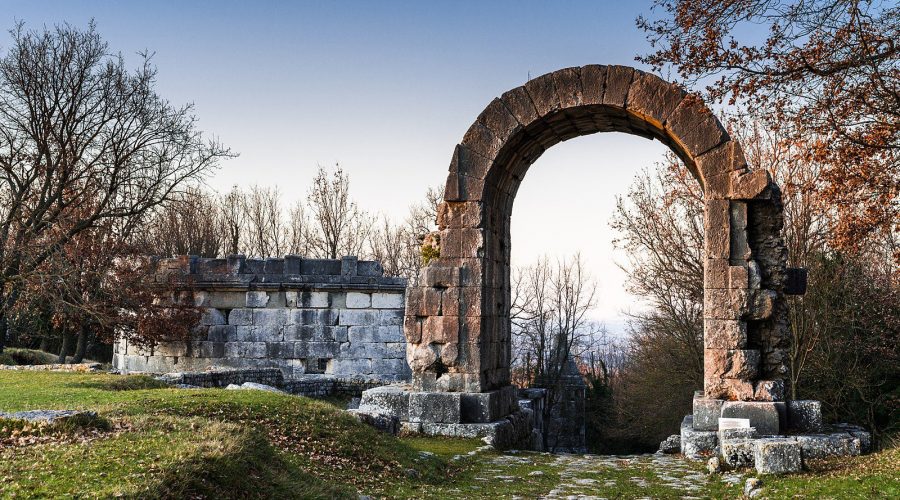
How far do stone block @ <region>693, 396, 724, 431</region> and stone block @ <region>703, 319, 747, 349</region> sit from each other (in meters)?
0.73

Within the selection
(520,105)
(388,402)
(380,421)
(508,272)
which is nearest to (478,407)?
(388,402)

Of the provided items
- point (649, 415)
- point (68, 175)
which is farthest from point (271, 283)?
point (649, 415)

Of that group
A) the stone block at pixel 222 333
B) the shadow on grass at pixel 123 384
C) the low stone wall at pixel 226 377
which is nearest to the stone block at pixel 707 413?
the shadow on grass at pixel 123 384

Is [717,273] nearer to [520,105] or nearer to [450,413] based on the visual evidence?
[520,105]

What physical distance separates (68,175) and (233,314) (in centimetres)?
564

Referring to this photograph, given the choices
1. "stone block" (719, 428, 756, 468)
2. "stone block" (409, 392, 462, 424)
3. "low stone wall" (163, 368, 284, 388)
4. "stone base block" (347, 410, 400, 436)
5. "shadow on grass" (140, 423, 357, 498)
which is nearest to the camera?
"shadow on grass" (140, 423, 357, 498)

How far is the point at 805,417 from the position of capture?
10500mm

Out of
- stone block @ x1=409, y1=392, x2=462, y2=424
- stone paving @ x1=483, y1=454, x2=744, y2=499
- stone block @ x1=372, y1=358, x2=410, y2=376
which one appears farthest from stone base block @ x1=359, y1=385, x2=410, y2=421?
stone block @ x1=372, y1=358, x2=410, y2=376

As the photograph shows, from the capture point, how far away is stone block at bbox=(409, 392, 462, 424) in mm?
11805

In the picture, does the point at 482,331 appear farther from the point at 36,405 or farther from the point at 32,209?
the point at 32,209

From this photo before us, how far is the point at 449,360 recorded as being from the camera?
12.1m

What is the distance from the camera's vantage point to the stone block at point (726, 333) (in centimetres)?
1069

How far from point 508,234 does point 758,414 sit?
4950 millimetres

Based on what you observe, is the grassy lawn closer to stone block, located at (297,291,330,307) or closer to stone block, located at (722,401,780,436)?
stone block, located at (722,401,780,436)
